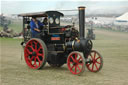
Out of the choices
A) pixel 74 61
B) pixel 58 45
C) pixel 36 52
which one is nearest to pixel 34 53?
pixel 36 52

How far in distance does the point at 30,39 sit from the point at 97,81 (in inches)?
105

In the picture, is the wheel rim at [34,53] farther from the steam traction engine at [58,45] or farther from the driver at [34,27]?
the driver at [34,27]

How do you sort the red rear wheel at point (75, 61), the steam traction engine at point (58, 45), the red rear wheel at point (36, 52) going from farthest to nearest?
the red rear wheel at point (36, 52)
the steam traction engine at point (58, 45)
the red rear wheel at point (75, 61)

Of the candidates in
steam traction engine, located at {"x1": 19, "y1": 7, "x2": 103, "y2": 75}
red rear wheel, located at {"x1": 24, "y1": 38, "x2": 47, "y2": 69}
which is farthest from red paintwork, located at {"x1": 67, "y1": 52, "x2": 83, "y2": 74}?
red rear wheel, located at {"x1": 24, "y1": 38, "x2": 47, "y2": 69}

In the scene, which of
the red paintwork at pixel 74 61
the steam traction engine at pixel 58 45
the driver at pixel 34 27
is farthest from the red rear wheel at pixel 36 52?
the red paintwork at pixel 74 61

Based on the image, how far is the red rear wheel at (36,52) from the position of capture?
261 inches

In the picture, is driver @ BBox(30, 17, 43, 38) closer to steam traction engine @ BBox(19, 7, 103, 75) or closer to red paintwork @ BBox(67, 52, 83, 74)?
steam traction engine @ BBox(19, 7, 103, 75)

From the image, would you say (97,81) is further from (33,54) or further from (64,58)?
(33,54)

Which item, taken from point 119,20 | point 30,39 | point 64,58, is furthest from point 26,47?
point 119,20

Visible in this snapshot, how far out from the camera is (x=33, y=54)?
702 cm

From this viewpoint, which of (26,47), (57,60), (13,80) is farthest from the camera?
(26,47)

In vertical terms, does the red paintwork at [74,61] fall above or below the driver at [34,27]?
below

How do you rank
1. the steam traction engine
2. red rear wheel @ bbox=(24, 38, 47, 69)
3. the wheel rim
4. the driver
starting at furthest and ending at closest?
the driver < the wheel rim < red rear wheel @ bbox=(24, 38, 47, 69) < the steam traction engine

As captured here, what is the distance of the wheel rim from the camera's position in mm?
6863
